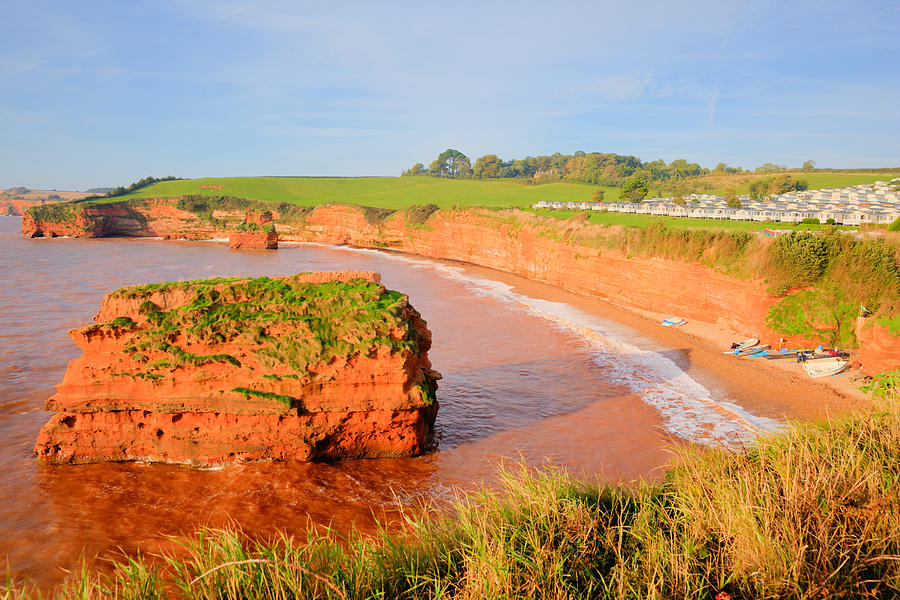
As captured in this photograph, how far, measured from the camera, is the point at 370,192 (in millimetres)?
102875

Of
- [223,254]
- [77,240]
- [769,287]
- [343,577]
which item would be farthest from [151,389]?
[77,240]

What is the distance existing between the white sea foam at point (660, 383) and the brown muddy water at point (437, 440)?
77 millimetres

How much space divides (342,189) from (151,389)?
102 m

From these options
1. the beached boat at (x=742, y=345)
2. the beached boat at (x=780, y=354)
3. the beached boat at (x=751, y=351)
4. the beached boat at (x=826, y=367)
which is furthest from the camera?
the beached boat at (x=742, y=345)

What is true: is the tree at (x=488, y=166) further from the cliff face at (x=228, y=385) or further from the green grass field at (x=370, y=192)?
the cliff face at (x=228, y=385)

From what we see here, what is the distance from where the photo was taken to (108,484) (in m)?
9.09

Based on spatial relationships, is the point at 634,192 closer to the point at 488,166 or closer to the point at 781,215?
the point at 781,215

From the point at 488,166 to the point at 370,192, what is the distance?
5848 centimetres

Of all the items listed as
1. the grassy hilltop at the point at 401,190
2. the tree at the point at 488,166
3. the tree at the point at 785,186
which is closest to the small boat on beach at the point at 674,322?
the grassy hilltop at the point at 401,190

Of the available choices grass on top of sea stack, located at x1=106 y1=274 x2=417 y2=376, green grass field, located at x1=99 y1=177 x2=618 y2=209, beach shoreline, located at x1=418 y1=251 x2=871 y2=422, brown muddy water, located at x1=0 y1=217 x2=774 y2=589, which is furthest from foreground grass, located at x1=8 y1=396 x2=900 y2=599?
green grass field, located at x1=99 y1=177 x2=618 y2=209

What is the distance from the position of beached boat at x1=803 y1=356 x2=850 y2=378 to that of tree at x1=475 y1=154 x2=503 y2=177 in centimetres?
13883

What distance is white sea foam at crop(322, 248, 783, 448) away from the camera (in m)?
12.4

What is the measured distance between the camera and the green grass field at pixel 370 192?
8238 centimetres

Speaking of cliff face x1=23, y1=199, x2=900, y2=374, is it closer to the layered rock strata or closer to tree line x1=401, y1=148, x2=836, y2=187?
the layered rock strata
